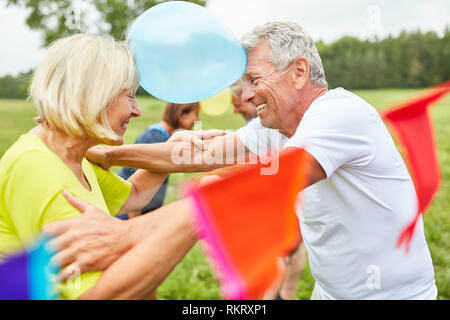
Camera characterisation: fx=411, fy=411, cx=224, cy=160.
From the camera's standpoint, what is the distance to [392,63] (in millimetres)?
12062

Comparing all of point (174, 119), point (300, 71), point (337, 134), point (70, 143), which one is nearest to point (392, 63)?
point (174, 119)

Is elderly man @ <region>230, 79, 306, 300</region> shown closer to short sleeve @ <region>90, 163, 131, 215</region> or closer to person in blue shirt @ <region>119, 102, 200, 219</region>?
person in blue shirt @ <region>119, 102, 200, 219</region>

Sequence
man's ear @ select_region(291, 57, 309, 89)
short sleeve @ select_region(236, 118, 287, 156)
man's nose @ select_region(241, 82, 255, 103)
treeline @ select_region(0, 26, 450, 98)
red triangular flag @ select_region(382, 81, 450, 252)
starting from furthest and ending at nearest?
treeline @ select_region(0, 26, 450, 98) → short sleeve @ select_region(236, 118, 287, 156) → man's nose @ select_region(241, 82, 255, 103) → man's ear @ select_region(291, 57, 309, 89) → red triangular flag @ select_region(382, 81, 450, 252)

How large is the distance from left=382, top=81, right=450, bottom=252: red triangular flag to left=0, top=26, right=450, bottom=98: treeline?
8.46m

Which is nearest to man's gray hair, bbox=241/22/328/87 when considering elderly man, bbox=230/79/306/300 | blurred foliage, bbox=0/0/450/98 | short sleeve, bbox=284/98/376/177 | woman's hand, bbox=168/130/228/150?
short sleeve, bbox=284/98/376/177

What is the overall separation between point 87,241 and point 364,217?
1.05 m

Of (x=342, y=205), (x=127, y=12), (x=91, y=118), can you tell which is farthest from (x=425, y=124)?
(x=127, y=12)

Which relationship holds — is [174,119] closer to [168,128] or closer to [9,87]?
[168,128]

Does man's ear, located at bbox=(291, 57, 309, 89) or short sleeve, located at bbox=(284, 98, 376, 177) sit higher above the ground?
man's ear, located at bbox=(291, 57, 309, 89)

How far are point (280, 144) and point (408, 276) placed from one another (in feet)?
3.03

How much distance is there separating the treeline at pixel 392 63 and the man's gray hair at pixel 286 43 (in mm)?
7993

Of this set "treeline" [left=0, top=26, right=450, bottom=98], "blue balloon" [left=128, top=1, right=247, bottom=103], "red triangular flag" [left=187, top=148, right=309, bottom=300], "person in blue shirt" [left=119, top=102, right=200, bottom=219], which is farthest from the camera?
"treeline" [left=0, top=26, right=450, bottom=98]

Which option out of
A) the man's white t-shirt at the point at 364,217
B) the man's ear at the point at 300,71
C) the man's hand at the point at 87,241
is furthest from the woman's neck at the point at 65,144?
the man's ear at the point at 300,71

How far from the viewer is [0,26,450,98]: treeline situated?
32.9ft
